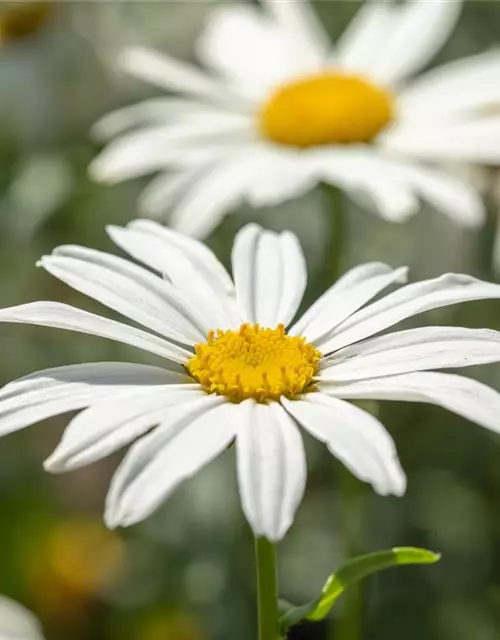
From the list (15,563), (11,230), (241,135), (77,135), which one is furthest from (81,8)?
(15,563)

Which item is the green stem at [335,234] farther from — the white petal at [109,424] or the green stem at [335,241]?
the white petal at [109,424]

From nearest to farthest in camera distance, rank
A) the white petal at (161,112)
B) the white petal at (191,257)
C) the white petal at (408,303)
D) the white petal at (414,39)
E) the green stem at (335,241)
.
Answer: the white petal at (408,303)
the white petal at (191,257)
the green stem at (335,241)
the white petal at (161,112)
the white petal at (414,39)

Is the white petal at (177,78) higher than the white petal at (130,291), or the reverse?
the white petal at (177,78)

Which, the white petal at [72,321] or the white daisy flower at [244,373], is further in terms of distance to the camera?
the white petal at [72,321]

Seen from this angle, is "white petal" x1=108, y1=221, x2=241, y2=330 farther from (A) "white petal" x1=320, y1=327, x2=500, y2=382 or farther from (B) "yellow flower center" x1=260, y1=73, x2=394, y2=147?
(B) "yellow flower center" x1=260, y1=73, x2=394, y2=147

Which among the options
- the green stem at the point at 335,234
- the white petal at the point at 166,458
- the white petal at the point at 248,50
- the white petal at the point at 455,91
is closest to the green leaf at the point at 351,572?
the white petal at the point at 166,458
